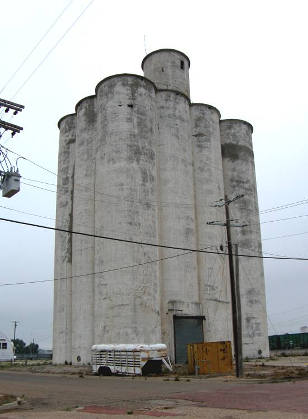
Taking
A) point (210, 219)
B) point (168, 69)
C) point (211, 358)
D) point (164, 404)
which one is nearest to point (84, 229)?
point (210, 219)

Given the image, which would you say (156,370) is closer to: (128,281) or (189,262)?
(128,281)

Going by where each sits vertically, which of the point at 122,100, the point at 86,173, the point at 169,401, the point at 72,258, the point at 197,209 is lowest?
the point at 169,401

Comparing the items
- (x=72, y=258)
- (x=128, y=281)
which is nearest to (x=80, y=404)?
(x=128, y=281)

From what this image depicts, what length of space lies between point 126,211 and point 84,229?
5.85 metres

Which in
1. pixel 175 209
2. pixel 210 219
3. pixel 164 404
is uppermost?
pixel 175 209

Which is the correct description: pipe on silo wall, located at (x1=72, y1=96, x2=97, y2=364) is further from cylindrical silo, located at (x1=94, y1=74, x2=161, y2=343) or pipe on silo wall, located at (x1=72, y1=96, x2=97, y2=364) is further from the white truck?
the white truck

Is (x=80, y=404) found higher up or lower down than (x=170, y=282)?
lower down

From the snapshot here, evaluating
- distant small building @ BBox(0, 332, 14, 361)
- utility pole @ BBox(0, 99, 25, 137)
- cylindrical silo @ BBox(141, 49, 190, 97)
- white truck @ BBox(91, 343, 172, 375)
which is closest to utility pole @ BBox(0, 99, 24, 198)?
utility pole @ BBox(0, 99, 25, 137)

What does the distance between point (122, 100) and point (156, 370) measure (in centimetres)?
2343

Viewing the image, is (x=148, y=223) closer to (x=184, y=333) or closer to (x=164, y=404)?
(x=184, y=333)

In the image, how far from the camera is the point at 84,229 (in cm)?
4456

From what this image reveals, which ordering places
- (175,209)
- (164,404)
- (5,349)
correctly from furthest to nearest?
(5,349), (175,209), (164,404)

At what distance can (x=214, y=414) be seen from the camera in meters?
12.2

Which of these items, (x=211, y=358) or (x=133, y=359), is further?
(x=211, y=358)
